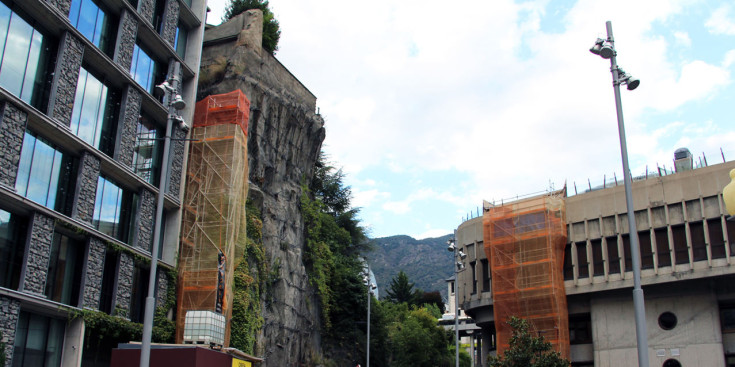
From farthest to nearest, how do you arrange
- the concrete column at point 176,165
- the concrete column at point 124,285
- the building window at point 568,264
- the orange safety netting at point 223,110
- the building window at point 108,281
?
1. the building window at point 568,264
2. the orange safety netting at point 223,110
3. the concrete column at point 176,165
4. the concrete column at point 124,285
5. the building window at point 108,281

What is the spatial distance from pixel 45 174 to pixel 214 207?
11.0 m

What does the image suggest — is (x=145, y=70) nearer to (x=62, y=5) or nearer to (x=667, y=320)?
(x=62, y=5)

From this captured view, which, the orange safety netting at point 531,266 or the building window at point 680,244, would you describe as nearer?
the building window at point 680,244

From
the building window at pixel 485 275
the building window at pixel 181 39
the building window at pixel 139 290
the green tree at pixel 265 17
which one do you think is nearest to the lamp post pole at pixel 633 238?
the building window at pixel 139 290

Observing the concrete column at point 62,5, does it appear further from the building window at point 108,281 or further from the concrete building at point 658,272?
the concrete building at point 658,272

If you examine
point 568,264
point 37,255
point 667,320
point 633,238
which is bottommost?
point 667,320

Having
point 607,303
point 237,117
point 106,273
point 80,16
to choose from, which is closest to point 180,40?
point 237,117

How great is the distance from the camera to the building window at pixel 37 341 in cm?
2545

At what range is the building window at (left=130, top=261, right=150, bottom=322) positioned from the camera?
3294 cm

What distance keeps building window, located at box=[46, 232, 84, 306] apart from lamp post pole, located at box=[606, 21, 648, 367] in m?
22.6

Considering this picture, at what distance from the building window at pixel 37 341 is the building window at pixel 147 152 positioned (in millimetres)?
9398

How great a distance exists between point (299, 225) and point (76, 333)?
22336 mm

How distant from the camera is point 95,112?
1220 inches

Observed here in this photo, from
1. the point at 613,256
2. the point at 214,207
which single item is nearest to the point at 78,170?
the point at 214,207
